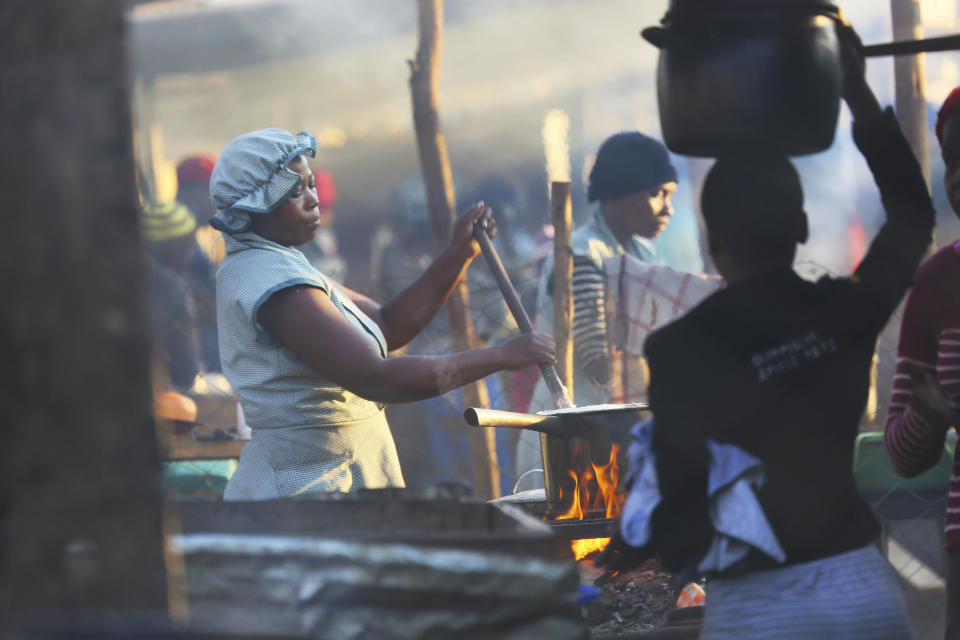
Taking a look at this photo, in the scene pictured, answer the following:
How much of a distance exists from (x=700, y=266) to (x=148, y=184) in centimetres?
563

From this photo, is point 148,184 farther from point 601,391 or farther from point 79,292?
point 79,292

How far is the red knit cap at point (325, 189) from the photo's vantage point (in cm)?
1031

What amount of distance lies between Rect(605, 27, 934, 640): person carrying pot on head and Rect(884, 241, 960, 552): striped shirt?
1.59 ft

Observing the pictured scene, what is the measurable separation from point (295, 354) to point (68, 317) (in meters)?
1.56

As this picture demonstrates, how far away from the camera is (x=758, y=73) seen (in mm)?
2016

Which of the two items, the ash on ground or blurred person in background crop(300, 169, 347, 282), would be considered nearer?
the ash on ground

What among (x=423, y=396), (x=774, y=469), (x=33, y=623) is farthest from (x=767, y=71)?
(x=33, y=623)

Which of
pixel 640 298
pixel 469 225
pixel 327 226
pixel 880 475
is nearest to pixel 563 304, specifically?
pixel 640 298


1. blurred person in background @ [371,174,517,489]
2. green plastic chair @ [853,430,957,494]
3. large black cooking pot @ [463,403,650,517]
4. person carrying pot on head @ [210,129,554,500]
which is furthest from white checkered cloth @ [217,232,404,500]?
blurred person in background @ [371,174,517,489]

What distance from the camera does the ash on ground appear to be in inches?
126

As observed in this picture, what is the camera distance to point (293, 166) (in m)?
2.95

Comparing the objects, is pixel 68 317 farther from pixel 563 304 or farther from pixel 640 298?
pixel 640 298

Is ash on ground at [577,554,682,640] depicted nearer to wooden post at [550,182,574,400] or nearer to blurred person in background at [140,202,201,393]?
wooden post at [550,182,574,400]

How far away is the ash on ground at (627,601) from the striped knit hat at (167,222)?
4934mm
